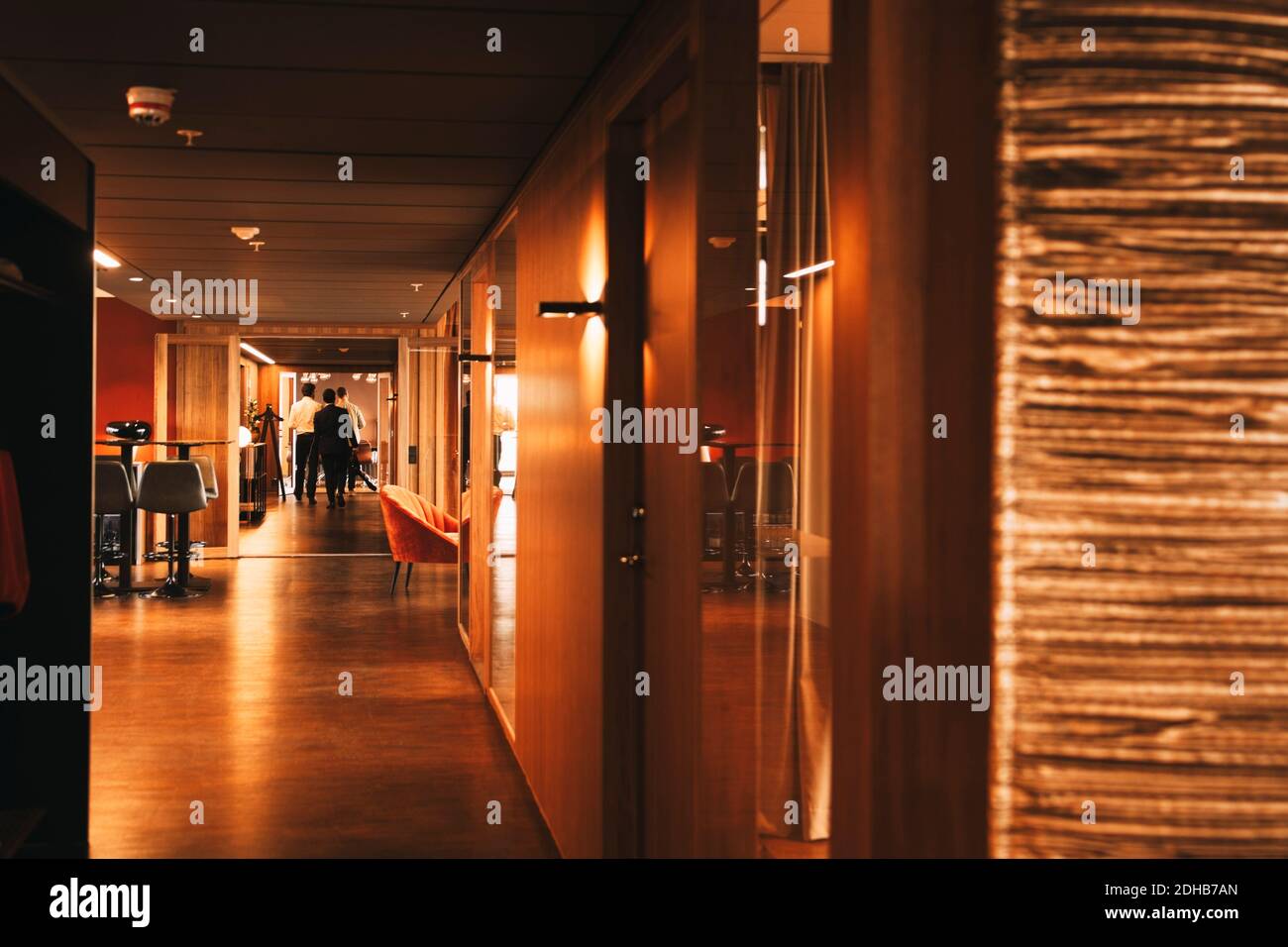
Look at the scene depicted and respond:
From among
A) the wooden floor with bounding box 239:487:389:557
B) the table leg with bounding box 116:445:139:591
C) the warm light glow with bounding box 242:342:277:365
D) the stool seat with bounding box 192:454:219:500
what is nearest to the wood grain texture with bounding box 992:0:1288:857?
the table leg with bounding box 116:445:139:591

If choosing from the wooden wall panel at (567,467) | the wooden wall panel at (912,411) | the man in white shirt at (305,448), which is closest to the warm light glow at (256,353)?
the man in white shirt at (305,448)

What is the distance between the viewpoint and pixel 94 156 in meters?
4.75

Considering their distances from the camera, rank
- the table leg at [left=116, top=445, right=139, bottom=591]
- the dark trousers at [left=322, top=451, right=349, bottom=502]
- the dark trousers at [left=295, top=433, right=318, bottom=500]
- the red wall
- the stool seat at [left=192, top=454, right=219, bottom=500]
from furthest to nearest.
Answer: the dark trousers at [left=295, top=433, right=318, bottom=500], the dark trousers at [left=322, top=451, right=349, bottom=502], the red wall, the stool seat at [left=192, top=454, right=219, bottom=500], the table leg at [left=116, top=445, right=139, bottom=591]

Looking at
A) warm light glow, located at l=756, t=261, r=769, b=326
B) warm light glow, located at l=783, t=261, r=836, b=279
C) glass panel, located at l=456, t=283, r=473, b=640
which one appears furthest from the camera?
glass panel, located at l=456, t=283, r=473, b=640

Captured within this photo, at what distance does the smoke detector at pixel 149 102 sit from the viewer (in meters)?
3.75

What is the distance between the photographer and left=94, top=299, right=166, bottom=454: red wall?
12.2 metres

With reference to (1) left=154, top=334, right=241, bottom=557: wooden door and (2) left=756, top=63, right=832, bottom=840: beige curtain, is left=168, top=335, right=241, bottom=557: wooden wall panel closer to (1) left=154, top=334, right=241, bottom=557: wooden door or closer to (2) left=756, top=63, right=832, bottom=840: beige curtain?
(1) left=154, top=334, right=241, bottom=557: wooden door

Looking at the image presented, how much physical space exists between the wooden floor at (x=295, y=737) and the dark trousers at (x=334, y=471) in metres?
9.97

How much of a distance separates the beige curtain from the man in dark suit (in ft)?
58.0

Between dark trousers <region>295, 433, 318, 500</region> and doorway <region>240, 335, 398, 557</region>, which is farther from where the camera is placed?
dark trousers <region>295, 433, 318, 500</region>

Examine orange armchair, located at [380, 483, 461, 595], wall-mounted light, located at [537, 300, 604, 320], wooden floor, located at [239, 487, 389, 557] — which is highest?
wall-mounted light, located at [537, 300, 604, 320]

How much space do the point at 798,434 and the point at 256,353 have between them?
19.5 m
